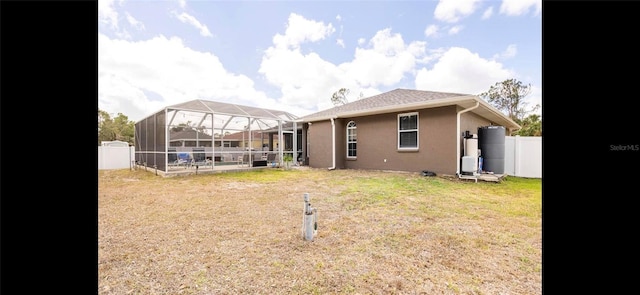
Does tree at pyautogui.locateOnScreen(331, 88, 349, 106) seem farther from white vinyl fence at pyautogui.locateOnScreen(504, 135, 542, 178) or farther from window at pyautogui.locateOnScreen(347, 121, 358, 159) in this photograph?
white vinyl fence at pyautogui.locateOnScreen(504, 135, 542, 178)

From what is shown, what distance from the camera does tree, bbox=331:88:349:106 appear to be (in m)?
26.1

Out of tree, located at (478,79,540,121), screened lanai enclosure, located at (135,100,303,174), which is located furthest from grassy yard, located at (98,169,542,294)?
tree, located at (478,79,540,121)

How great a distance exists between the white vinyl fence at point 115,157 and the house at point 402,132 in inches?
405

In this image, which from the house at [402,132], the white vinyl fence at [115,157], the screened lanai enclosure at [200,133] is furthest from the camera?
the white vinyl fence at [115,157]

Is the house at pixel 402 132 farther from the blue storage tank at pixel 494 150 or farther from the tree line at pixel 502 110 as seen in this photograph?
the tree line at pixel 502 110

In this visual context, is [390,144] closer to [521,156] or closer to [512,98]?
[521,156]

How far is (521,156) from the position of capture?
8.75m

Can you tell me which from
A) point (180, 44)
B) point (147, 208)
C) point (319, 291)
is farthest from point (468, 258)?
point (180, 44)

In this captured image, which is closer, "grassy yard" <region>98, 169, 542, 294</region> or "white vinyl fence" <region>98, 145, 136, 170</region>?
"grassy yard" <region>98, 169, 542, 294</region>

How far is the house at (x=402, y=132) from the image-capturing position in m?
7.79

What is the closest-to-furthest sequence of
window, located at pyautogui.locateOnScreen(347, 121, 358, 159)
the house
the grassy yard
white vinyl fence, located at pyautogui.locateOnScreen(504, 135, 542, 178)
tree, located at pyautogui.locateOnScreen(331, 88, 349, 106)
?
the grassy yard, the house, white vinyl fence, located at pyautogui.locateOnScreen(504, 135, 542, 178), window, located at pyautogui.locateOnScreen(347, 121, 358, 159), tree, located at pyautogui.locateOnScreen(331, 88, 349, 106)

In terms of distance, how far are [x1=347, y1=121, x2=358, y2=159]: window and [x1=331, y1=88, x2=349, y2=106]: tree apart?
15892mm

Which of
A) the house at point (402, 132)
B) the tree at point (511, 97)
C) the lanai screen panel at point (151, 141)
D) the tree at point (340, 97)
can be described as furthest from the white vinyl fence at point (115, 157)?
the tree at point (511, 97)
